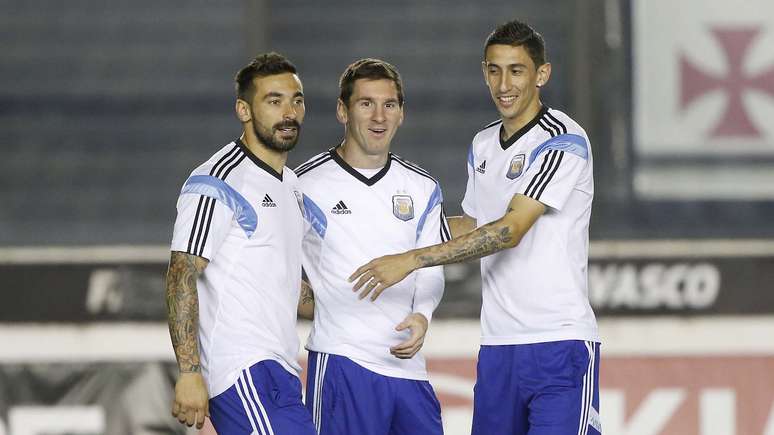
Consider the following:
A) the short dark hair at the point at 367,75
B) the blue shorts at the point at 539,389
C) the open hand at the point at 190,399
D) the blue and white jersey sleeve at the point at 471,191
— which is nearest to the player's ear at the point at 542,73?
the blue and white jersey sleeve at the point at 471,191

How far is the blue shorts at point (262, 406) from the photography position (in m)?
4.07

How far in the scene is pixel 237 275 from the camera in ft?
13.4

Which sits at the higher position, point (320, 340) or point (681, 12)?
point (681, 12)

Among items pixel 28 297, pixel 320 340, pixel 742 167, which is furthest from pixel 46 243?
pixel 742 167

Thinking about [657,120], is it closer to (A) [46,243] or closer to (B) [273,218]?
(A) [46,243]

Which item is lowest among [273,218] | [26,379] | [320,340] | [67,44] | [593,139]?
[26,379]

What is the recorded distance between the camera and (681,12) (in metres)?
7.51

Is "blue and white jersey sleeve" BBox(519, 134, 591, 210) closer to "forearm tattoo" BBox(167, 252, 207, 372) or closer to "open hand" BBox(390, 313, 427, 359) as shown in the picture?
"open hand" BBox(390, 313, 427, 359)

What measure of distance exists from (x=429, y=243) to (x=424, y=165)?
111 inches

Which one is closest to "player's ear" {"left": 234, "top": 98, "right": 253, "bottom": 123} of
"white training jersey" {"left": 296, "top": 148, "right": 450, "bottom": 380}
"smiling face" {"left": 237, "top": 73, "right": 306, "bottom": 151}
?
"smiling face" {"left": 237, "top": 73, "right": 306, "bottom": 151}

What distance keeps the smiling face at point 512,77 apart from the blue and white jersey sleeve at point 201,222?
1090 millimetres

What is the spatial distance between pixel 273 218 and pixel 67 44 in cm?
404

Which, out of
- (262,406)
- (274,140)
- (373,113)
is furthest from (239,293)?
(373,113)

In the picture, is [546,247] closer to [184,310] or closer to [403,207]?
[403,207]
